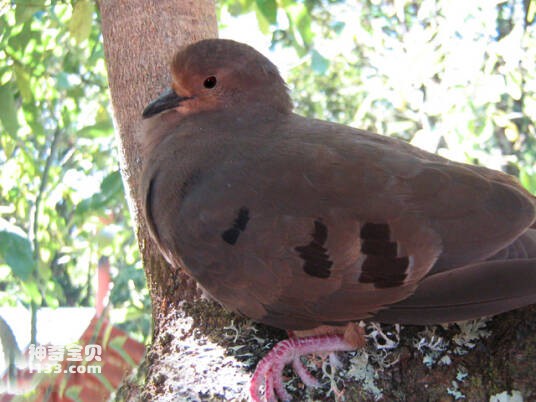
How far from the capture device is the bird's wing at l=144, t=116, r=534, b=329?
1524mm

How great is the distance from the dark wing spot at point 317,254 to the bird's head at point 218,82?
0.66 m

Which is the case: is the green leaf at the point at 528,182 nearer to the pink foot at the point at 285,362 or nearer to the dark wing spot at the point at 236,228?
the pink foot at the point at 285,362

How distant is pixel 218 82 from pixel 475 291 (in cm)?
108

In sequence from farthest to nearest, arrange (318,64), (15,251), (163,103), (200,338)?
(318,64) → (15,251) → (163,103) → (200,338)

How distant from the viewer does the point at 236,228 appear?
1.59 metres

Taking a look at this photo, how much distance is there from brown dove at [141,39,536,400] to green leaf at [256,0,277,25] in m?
1.06

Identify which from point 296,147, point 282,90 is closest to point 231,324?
point 296,147

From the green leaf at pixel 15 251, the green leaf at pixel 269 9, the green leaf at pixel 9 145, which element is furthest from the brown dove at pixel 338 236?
the green leaf at pixel 9 145

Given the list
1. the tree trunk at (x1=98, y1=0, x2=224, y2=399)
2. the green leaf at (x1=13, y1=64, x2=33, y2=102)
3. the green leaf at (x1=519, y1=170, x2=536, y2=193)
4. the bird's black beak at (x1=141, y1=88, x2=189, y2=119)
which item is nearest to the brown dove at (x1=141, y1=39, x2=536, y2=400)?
the bird's black beak at (x1=141, y1=88, x2=189, y2=119)

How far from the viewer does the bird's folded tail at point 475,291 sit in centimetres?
146

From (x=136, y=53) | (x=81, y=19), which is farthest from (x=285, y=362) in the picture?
(x=81, y=19)

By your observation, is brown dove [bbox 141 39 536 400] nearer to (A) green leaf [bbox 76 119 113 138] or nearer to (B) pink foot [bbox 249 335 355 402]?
(B) pink foot [bbox 249 335 355 402]

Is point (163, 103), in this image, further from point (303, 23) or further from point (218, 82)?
point (303, 23)

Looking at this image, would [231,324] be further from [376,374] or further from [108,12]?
[108,12]
